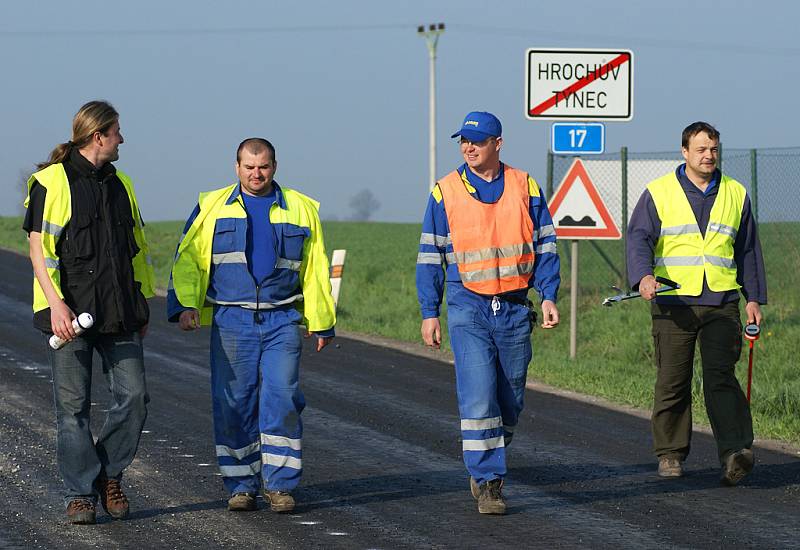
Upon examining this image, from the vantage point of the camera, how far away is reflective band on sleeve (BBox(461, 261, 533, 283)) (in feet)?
25.9

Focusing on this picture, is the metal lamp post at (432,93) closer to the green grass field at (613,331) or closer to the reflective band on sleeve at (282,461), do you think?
the green grass field at (613,331)

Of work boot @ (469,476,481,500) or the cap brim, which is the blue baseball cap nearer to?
the cap brim

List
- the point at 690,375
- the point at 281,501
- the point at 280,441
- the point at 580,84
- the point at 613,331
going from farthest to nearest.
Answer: the point at 613,331 < the point at 580,84 < the point at 690,375 < the point at 280,441 < the point at 281,501

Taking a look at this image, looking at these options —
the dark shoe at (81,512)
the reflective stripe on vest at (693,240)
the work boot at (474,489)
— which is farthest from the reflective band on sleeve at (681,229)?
the dark shoe at (81,512)

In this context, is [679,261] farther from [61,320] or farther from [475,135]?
[61,320]

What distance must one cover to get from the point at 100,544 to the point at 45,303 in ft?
3.82

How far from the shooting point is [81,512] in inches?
289

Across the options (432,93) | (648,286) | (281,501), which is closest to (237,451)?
(281,501)

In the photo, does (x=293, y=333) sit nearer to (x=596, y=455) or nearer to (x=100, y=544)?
(x=100, y=544)

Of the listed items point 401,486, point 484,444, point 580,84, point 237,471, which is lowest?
point 401,486

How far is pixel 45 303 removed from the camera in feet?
24.1

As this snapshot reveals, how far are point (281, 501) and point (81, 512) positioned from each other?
3.09ft

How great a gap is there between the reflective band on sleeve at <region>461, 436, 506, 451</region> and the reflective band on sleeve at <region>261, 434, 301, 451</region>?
2.74ft

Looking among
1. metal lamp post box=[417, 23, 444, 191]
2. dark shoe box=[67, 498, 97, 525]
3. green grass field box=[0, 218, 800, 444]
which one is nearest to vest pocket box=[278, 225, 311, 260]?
dark shoe box=[67, 498, 97, 525]
